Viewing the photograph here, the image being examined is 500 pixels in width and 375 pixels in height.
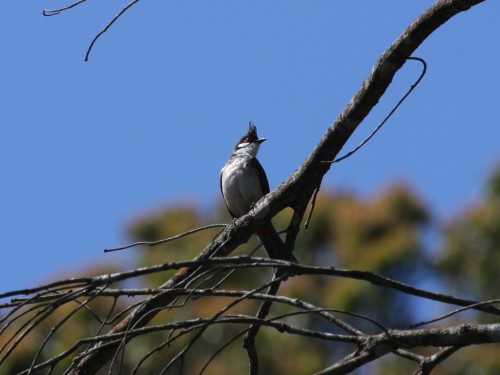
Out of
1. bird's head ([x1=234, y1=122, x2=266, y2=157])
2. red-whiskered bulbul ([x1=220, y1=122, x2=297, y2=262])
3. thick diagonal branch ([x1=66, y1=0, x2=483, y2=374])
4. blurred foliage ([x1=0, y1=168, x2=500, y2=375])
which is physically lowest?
thick diagonal branch ([x1=66, y1=0, x2=483, y2=374])

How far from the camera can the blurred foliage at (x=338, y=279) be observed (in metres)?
15.4

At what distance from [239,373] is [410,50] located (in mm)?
12459

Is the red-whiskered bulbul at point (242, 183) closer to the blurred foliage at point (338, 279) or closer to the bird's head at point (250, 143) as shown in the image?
the bird's head at point (250, 143)

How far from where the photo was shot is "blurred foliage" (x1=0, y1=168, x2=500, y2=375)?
15.4 meters

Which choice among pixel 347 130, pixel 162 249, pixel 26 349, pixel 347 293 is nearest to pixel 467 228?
pixel 347 293

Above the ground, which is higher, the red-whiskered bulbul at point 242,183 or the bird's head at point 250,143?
the bird's head at point 250,143

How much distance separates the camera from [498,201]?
56.8 ft

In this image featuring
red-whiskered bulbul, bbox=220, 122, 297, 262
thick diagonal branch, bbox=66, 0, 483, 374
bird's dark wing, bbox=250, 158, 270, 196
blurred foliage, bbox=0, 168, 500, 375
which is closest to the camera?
thick diagonal branch, bbox=66, 0, 483, 374

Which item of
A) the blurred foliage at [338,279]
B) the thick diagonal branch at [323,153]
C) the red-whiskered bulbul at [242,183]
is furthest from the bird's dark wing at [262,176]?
the blurred foliage at [338,279]

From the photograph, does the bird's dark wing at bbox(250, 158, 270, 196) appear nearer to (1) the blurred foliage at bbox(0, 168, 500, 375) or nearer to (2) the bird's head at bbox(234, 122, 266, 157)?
(2) the bird's head at bbox(234, 122, 266, 157)

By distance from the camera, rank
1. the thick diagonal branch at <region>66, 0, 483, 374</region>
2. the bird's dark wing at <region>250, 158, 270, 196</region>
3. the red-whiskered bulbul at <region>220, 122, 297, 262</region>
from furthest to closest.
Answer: the bird's dark wing at <region>250, 158, 270, 196</region>
the red-whiskered bulbul at <region>220, 122, 297, 262</region>
the thick diagonal branch at <region>66, 0, 483, 374</region>

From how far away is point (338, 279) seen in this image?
19.1m

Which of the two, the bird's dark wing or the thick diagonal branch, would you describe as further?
the bird's dark wing

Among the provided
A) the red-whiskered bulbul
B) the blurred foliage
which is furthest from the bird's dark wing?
the blurred foliage
